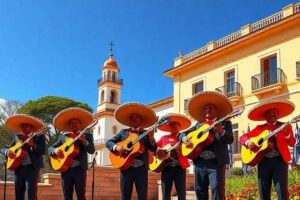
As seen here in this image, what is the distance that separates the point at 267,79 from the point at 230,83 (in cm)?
295

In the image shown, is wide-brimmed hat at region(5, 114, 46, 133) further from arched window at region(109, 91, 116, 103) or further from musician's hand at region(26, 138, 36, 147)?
arched window at region(109, 91, 116, 103)

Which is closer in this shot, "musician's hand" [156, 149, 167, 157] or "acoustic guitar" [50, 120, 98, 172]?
"acoustic guitar" [50, 120, 98, 172]

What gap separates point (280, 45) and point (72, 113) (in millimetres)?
17950

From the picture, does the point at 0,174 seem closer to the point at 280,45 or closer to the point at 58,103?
the point at 280,45

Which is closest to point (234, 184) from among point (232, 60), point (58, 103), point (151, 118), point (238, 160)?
point (151, 118)

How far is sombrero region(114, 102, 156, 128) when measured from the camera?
281 inches

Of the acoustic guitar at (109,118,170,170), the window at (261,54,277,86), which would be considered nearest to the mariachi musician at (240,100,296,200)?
the acoustic guitar at (109,118,170,170)

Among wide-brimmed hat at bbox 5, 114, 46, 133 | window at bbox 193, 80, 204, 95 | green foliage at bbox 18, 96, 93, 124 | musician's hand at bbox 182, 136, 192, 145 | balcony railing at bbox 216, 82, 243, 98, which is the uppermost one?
green foliage at bbox 18, 96, 93, 124

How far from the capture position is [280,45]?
2317 centimetres

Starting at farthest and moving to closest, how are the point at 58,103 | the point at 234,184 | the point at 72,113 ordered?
the point at 58,103 < the point at 234,184 < the point at 72,113

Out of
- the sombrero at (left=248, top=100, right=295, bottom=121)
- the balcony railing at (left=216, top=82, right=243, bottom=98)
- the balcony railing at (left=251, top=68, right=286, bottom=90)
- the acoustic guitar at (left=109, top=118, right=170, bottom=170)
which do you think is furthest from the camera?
the balcony railing at (left=216, top=82, right=243, bottom=98)

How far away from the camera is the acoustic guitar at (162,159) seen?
755 centimetres

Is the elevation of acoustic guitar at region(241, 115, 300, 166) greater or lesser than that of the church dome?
lesser

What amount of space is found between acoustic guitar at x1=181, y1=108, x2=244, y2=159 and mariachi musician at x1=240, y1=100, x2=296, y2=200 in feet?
1.69
